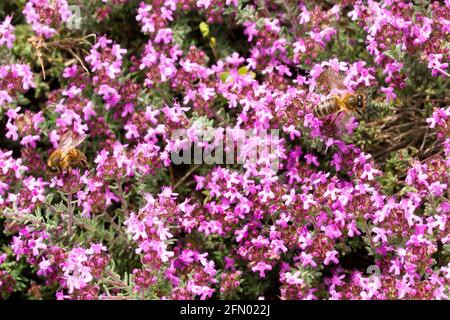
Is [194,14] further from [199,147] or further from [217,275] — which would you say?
[217,275]

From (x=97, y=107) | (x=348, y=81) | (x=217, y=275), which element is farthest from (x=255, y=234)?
(x=97, y=107)

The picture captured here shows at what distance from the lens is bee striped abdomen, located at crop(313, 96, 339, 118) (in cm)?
354

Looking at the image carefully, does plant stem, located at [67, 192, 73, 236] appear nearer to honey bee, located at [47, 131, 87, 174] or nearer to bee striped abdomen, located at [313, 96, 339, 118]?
honey bee, located at [47, 131, 87, 174]

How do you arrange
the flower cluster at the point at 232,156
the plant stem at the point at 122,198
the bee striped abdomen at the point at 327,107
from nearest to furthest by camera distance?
the bee striped abdomen at the point at 327,107, the flower cluster at the point at 232,156, the plant stem at the point at 122,198

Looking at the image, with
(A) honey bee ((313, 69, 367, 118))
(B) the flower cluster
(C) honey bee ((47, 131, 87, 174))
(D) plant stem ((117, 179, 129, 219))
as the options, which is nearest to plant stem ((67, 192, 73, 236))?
(B) the flower cluster

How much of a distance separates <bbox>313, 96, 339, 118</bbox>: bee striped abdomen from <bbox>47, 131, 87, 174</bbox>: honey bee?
4.20 ft

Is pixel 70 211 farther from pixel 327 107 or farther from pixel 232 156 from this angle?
pixel 327 107

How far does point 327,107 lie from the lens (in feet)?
11.6

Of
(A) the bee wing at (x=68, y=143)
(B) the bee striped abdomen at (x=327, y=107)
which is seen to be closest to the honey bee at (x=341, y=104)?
(B) the bee striped abdomen at (x=327, y=107)

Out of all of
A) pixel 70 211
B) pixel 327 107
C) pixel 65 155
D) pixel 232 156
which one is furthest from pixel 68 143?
pixel 327 107

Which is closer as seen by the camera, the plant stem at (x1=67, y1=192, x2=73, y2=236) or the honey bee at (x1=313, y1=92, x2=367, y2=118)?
the honey bee at (x1=313, y1=92, x2=367, y2=118)

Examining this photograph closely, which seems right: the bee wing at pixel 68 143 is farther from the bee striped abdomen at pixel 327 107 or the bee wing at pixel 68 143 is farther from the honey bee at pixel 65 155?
the bee striped abdomen at pixel 327 107

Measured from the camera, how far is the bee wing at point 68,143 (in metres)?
3.82

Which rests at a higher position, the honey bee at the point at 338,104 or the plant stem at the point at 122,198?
the honey bee at the point at 338,104
